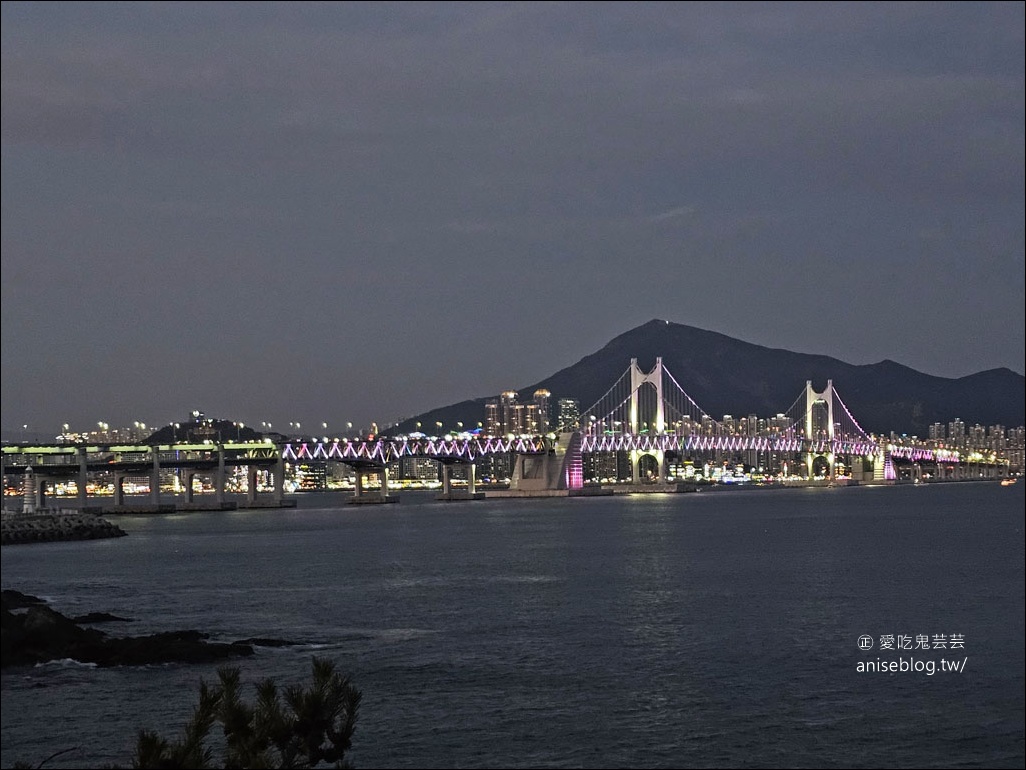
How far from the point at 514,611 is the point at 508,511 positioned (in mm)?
50734

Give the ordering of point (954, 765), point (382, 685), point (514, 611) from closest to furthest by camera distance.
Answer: point (954, 765) → point (382, 685) → point (514, 611)

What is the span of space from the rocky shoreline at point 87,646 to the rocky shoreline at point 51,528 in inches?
1057

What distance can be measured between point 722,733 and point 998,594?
14.0m

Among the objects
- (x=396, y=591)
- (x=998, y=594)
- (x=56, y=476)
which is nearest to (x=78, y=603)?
(x=396, y=591)

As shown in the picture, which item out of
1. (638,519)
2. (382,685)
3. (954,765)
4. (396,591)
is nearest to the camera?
(954,765)

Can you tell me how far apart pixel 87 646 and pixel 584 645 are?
7128 millimetres

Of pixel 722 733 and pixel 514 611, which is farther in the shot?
pixel 514 611

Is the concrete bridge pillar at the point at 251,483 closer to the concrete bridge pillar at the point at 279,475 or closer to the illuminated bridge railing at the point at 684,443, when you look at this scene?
the concrete bridge pillar at the point at 279,475

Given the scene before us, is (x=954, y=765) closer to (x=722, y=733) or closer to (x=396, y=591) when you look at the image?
(x=722, y=733)

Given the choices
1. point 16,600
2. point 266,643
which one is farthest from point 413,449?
point 266,643

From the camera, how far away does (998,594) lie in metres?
26.7

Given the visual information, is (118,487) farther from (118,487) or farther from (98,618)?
(98,618)

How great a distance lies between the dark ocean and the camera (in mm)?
14234

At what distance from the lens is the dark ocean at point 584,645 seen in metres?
14.2
